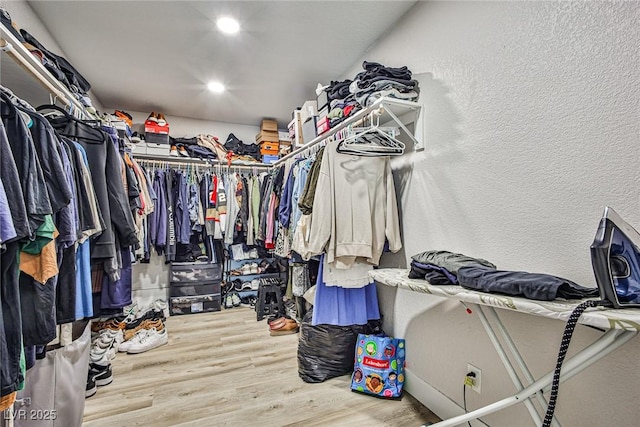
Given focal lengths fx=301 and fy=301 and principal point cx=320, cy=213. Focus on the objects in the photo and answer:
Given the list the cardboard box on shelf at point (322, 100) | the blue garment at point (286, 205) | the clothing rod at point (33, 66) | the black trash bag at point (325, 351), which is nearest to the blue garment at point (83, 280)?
the clothing rod at point (33, 66)

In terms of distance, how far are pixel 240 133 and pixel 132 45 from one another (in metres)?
2.02

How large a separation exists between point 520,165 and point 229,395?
199cm

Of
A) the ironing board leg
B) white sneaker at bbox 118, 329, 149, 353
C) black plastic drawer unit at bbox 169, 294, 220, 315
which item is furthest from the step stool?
the ironing board leg

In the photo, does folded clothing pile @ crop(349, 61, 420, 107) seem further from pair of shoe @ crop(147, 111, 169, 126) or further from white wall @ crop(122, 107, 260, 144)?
white wall @ crop(122, 107, 260, 144)

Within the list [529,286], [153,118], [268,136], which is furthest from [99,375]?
[268,136]

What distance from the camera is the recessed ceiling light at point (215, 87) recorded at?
2939 millimetres

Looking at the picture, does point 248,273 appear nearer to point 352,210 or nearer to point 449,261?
point 352,210

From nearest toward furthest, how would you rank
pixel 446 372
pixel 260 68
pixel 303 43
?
pixel 446 372 → pixel 303 43 → pixel 260 68

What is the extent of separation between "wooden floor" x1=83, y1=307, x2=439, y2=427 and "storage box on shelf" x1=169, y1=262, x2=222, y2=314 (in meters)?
0.89

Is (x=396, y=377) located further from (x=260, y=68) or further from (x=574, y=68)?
(x=260, y=68)

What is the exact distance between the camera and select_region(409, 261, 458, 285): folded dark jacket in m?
1.12

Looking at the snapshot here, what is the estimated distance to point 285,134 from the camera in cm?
405

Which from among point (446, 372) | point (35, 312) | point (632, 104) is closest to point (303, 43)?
point (632, 104)

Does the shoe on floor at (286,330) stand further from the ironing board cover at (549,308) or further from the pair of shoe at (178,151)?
the pair of shoe at (178,151)
